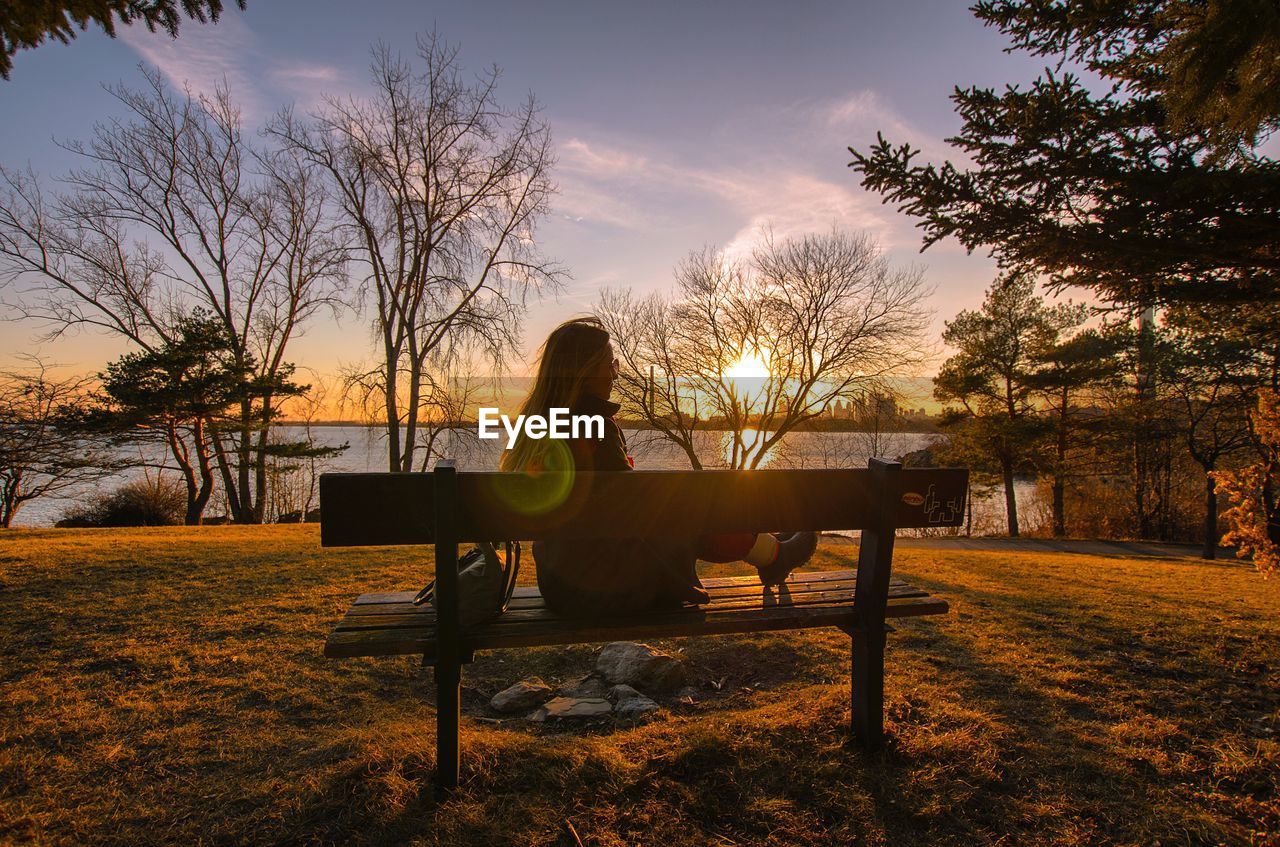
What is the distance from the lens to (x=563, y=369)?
2.52m

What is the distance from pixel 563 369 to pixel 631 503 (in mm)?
699

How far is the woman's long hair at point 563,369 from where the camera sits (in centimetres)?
242

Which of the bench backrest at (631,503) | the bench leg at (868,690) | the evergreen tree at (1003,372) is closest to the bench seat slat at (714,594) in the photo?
the bench leg at (868,690)

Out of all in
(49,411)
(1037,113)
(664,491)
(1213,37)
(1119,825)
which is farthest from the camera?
(49,411)

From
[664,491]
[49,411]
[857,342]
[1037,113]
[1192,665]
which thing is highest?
[857,342]

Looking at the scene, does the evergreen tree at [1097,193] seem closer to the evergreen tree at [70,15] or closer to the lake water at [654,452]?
the evergreen tree at [70,15]

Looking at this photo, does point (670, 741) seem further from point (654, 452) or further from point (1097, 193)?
point (654, 452)

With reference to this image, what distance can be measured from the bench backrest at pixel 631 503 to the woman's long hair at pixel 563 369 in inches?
12.2

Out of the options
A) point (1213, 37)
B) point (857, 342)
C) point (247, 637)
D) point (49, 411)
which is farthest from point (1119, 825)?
point (49, 411)

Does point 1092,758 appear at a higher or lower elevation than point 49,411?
lower

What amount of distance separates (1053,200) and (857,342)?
54.8 ft

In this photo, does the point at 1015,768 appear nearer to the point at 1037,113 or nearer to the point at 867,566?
the point at 867,566

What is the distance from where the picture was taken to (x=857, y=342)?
20094mm

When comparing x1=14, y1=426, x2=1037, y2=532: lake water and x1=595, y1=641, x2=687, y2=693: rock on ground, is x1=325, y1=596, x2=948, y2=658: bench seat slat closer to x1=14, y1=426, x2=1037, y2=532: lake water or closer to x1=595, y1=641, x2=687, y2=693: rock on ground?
x1=595, y1=641, x2=687, y2=693: rock on ground
